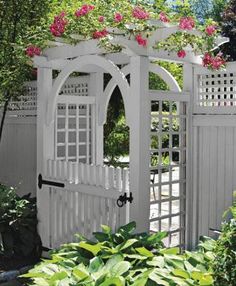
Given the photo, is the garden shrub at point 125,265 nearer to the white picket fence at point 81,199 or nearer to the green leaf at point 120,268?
the green leaf at point 120,268

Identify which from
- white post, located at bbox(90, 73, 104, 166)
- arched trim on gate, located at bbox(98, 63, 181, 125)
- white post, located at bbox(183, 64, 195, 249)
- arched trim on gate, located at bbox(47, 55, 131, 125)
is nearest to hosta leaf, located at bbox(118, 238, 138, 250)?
arched trim on gate, located at bbox(47, 55, 131, 125)

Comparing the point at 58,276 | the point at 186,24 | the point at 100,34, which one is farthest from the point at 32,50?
the point at 58,276

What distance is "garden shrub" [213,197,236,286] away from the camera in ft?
8.64

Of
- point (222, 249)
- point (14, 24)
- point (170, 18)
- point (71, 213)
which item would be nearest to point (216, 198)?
point (71, 213)

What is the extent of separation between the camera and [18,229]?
17.6ft

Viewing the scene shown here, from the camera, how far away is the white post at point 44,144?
5.44 metres

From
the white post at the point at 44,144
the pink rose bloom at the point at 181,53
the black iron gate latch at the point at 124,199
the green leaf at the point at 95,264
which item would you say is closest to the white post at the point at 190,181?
the pink rose bloom at the point at 181,53

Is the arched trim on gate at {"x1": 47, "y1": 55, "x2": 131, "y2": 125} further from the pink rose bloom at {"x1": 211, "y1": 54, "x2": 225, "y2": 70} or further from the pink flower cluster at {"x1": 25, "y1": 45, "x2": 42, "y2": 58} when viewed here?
the pink rose bloom at {"x1": 211, "y1": 54, "x2": 225, "y2": 70}

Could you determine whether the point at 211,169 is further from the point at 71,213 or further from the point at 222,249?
the point at 222,249

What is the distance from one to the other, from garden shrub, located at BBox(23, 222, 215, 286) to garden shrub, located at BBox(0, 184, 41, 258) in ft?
5.09

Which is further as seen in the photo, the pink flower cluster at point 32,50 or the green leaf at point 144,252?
the pink flower cluster at point 32,50

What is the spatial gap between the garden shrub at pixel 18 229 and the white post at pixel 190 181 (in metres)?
1.68

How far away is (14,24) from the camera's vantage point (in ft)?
19.6

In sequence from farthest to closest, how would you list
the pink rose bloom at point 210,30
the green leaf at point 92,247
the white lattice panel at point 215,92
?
the white lattice panel at point 215,92, the pink rose bloom at point 210,30, the green leaf at point 92,247
